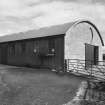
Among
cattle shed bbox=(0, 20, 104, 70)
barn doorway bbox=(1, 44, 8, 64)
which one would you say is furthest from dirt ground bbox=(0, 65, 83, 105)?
barn doorway bbox=(1, 44, 8, 64)

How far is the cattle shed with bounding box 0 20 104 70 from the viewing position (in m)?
16.5

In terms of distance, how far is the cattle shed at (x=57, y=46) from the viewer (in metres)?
16.5

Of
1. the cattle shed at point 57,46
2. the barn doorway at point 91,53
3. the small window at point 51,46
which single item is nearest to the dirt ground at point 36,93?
the cattle shed at point 57,46

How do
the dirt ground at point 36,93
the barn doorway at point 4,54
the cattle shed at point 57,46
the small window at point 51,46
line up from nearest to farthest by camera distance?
the dirt ground at point 36,93
the cattle shed at point 57,46
the small window at point 51,46
the barn doorway at point 4,54

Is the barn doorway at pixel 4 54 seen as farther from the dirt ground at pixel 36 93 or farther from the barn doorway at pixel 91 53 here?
the dirt ground at pixel 36 93

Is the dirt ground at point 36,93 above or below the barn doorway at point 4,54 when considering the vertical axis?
below

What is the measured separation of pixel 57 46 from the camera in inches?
658

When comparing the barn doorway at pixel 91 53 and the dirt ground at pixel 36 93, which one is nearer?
the dirt ground at pixel 36 93

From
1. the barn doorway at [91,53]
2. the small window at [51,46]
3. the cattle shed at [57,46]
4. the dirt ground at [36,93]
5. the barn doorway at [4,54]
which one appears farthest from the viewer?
the barn doorway at [4,54]

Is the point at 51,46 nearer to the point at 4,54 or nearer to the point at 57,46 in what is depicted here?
the point at 57,46

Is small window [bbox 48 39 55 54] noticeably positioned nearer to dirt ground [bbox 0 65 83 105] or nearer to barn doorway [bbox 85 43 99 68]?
barn doorway [bbox 85 43 99 68]

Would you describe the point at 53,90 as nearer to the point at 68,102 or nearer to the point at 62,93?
the point at 62,93

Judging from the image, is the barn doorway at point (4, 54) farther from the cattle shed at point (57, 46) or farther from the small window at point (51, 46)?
the small window at point (51, 46)

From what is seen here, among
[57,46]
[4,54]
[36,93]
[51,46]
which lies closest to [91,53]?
[57,46]
